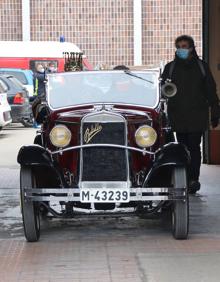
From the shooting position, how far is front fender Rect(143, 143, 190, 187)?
662cm

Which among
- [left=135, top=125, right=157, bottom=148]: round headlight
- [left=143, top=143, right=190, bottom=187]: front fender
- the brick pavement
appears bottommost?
the brick pavement

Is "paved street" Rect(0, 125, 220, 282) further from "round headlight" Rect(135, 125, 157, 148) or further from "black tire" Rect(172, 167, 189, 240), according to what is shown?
"round headlight" Rect(135, 125, 157, 148)

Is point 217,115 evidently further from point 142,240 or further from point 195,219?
point 142,240

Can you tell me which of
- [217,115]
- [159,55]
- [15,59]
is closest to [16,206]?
[217,115]

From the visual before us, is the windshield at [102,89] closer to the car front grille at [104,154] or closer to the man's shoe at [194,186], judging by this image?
the car front grille at [104,154]

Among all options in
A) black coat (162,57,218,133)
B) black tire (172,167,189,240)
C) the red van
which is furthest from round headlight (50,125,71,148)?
the red van

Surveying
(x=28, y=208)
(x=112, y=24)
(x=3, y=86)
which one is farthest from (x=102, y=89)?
(x=112, y=24)

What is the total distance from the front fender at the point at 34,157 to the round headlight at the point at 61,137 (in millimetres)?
146

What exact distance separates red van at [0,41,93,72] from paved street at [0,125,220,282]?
18144mm

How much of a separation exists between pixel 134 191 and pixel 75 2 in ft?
80.8

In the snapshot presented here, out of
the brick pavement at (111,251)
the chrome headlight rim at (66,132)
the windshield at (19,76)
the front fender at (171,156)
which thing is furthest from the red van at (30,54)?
the front fender at (171,156)

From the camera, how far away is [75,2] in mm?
30203

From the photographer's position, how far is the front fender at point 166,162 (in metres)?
6.62

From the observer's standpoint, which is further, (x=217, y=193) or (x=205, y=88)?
(x=217, y=193)
